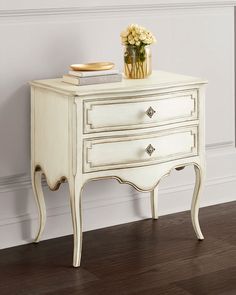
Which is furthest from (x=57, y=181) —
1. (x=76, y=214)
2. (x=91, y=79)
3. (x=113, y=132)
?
(x=91, y=79)

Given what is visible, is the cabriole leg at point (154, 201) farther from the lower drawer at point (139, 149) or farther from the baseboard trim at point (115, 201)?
the lower drawer at point (139, 149)

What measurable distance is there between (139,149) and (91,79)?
0.34m

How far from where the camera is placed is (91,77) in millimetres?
2990

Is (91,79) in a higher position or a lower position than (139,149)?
higher

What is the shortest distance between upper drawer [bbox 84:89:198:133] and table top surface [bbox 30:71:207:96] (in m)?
0.04

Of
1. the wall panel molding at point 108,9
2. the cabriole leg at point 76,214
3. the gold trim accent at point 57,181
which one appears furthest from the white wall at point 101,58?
the cabriole leg at point 76,214

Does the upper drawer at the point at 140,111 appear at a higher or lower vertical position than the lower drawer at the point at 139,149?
higher

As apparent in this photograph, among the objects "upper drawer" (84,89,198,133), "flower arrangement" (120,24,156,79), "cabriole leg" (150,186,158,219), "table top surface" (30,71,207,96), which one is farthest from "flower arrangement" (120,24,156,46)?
"cabriole leg" (150,186,158,219)

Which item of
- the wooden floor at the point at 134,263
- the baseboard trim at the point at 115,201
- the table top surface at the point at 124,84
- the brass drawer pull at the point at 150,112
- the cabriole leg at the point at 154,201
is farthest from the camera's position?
the cabriole leg at the point at 154,201

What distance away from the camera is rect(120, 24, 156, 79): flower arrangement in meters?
3.16

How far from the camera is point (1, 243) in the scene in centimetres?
320

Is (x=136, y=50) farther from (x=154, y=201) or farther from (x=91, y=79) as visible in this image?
(x=154, y=201)

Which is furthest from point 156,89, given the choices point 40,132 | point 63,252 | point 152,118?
point 63,252

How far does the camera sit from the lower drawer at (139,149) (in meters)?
2.93
